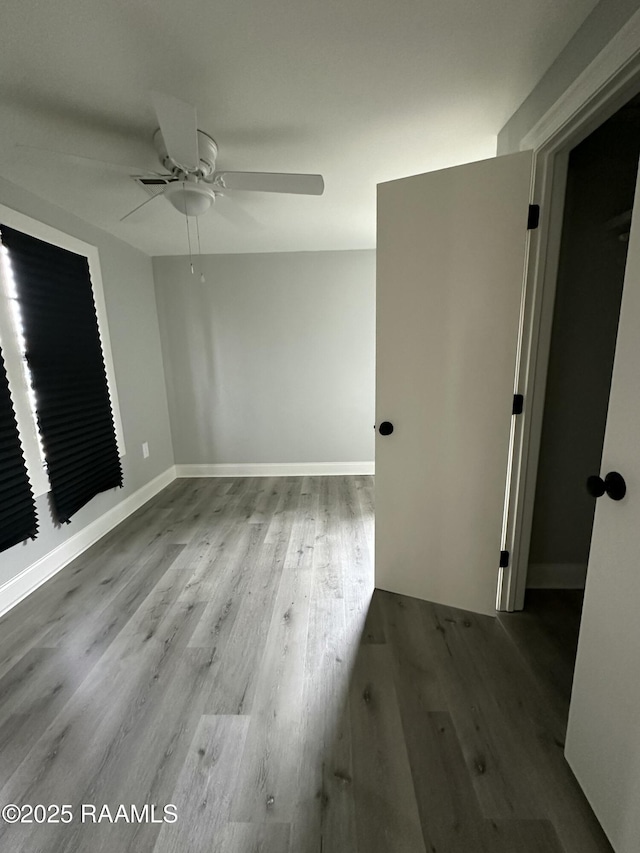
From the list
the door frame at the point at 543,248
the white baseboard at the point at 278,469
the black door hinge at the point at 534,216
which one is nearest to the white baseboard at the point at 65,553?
the white baseboard at the point at 278,469

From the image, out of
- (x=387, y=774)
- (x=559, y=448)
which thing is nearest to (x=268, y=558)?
(x=387, y=774)

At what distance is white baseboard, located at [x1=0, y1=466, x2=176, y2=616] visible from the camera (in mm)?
2004

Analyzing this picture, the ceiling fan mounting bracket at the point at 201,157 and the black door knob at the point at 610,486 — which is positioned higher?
the ceiling fan mounting bracket at the point at 201,157

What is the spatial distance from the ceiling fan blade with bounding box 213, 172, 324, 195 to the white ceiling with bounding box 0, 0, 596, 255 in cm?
23

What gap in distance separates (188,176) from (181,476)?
3.22m

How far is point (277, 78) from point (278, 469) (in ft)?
11.0

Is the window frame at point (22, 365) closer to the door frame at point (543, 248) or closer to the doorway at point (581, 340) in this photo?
the door frame at point (543, 248)

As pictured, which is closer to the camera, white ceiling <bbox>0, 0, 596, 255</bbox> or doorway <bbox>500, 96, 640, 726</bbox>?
white ceiling <bbox>0, 0, 596, 255</bbox>

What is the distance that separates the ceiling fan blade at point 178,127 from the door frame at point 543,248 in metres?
1.34

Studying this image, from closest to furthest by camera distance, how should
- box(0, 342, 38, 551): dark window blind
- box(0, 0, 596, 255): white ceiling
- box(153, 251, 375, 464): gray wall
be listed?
box(0, 0, 596, 255): white ceiling
box(0, 342, 38, 551): dark window blind
box(153, 251, 375, 464): gray wall

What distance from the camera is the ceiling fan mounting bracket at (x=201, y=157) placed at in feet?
5.43

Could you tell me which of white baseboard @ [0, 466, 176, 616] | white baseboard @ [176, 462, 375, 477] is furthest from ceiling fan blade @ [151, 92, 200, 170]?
white baseboard @ [176, 462, 375, 477]

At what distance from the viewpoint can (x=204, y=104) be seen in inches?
59.6

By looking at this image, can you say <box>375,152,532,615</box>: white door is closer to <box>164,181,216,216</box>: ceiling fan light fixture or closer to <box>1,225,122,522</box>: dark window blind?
<box>164,181,216,216</box>: ceiling fan light fixture
